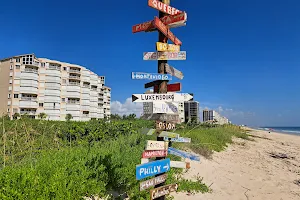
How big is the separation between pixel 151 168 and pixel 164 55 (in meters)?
1.87

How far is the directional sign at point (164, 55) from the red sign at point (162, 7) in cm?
73

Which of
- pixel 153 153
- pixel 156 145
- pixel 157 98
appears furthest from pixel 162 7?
pixel 153 153

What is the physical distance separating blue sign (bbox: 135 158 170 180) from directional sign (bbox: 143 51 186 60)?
1710mm

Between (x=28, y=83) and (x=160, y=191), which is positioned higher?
(x=28, y=83)

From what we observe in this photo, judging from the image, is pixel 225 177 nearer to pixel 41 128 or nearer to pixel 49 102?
pixel 41 128

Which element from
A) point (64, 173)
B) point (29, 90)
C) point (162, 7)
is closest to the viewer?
point (162, 7)

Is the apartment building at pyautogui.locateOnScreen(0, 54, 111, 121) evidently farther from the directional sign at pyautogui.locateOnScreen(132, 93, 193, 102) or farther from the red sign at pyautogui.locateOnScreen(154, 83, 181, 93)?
the directional sign at pyautogui.locateOnScreen(132, 93, 193, 102)

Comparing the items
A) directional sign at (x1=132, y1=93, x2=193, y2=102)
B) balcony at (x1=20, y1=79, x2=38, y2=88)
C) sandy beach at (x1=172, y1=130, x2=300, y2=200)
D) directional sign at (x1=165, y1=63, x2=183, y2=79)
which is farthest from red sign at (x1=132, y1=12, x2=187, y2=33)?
balcony at (x1=20, y1=79, x2=38, y2=88)

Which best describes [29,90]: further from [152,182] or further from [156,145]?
[152,182]

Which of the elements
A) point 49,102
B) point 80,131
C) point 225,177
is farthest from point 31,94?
point 225,177

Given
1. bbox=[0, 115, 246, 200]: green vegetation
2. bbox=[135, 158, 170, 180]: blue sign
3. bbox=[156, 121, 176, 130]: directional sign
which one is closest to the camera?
bbox=[135, 158, 170, 180]: blue sign

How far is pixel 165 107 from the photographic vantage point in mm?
3684

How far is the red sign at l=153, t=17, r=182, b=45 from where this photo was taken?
3726mm

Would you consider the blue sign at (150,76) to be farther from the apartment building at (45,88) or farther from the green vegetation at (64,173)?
the apartment building at (45,88)
